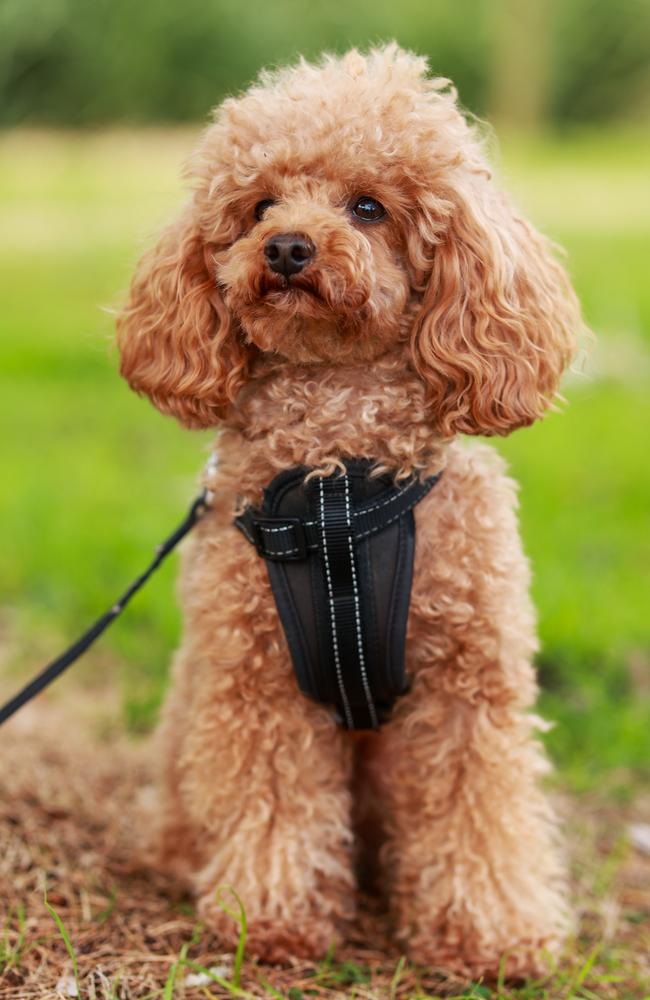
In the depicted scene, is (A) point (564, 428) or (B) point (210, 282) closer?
(B) point (210, 282)

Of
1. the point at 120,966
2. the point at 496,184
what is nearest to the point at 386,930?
the point at 120,966

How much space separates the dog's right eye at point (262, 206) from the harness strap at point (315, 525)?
0.63 metres

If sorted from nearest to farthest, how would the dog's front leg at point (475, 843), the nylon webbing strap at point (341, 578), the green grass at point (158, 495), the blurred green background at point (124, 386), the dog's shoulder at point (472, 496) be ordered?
the nylon webbing strap at point (341, 578), the dog's shoulder at point (472, 496), the dog's front leg at point (475, 843), the green grass at point (158, 495), the blurred green background at point (124, 386)

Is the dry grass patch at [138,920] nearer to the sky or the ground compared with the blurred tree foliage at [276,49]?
nearer to the ground

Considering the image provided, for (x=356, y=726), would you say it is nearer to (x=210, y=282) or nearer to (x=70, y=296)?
(x=210, y=282)

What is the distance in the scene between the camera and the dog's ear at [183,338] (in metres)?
2.71

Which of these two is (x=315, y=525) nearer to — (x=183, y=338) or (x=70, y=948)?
(x=183, y=338)

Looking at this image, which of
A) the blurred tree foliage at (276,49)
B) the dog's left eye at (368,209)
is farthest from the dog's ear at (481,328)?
the blurred tree foliage at (276,49)

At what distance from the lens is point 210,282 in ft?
9.07

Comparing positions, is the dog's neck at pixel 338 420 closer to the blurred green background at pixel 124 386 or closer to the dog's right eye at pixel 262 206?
the dog's right eye at pixel 262 206

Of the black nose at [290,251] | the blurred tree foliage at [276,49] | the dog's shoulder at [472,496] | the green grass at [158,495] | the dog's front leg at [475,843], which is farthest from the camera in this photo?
the blurred tree foliage at [276,49]

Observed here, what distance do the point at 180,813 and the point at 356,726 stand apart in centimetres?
63

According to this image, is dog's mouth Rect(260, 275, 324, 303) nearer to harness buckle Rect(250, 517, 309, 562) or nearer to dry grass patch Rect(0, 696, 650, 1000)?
harness buckle Rect(250, 517, 309, 562)

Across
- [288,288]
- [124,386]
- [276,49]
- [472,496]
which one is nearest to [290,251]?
[288,288]
